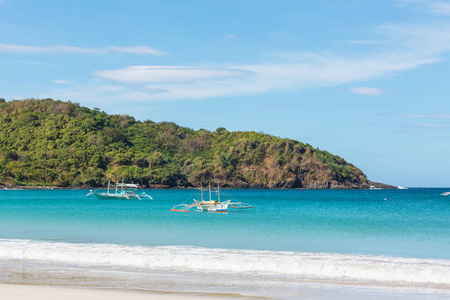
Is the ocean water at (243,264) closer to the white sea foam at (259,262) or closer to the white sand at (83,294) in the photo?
the white sea foam at (259,262)

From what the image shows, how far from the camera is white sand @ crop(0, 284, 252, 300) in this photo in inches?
371

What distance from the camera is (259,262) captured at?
1330 cm

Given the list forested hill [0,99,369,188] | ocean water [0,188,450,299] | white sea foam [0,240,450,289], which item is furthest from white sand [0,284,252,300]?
forested hill [0,99,369,188]

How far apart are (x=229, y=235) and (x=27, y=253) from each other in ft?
31.7

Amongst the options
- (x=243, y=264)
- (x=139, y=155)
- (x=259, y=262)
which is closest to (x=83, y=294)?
(x=243, y=264)

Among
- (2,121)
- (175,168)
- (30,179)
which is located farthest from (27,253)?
(2,121)

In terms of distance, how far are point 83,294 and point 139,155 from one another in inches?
5178

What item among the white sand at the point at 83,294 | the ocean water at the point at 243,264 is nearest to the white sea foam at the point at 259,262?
the ocean water at the point at 243,264

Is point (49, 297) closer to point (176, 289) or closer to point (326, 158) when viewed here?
point (176, 289)

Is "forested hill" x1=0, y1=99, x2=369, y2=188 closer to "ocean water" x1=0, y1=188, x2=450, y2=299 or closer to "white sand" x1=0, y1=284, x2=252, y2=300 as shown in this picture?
"ocean water" x1=0, y1=188, x2=450, y2=299

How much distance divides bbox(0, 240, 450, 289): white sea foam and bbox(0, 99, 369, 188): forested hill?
109 meters

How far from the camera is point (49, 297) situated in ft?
31.1

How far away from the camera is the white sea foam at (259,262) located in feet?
39.4

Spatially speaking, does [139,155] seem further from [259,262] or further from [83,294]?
[83,294]
